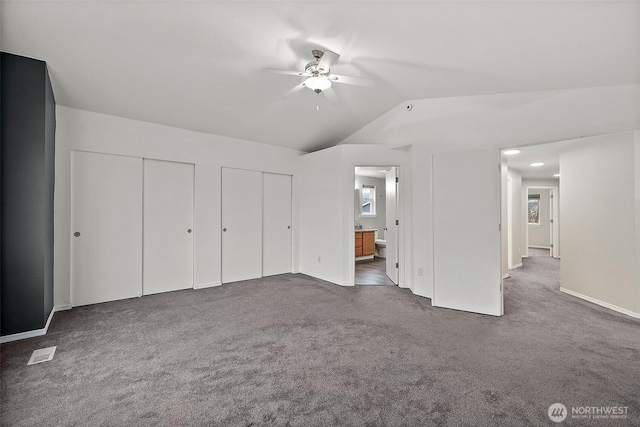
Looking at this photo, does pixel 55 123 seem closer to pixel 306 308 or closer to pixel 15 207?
pixel 15 207

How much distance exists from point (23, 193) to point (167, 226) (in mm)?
1728

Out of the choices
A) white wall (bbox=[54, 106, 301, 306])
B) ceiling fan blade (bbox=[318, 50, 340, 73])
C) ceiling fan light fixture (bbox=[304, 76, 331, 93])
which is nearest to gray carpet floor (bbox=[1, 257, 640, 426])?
white wall (bbox=[54, 106, 301, 306])

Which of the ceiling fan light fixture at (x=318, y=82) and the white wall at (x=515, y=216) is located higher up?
the ceiling fan light fixture at (x=318, y=82)

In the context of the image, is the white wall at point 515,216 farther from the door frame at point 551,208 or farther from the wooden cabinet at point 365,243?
the wooden cabinet at point 365,243

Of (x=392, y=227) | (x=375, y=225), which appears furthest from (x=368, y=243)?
(x=392, y=227)

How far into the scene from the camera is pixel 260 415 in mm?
1665

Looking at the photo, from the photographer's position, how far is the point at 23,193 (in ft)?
8.68

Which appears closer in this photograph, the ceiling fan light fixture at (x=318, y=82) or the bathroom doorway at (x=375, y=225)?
the ceiling fan light fixture at (x=318, y=82)

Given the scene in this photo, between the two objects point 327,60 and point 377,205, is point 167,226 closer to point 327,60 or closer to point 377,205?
point 327,60

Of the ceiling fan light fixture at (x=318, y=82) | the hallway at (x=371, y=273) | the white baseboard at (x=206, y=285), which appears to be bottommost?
the hallway at (x=371, y=273)

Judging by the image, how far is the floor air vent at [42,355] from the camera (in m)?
2.28

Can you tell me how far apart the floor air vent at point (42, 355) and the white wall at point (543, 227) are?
11950 mm

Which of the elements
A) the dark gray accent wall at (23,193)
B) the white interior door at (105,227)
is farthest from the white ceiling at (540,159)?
the dark gray accent wall at (23,193)

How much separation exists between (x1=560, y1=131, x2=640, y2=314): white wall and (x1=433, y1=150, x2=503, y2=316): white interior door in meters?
1.66
